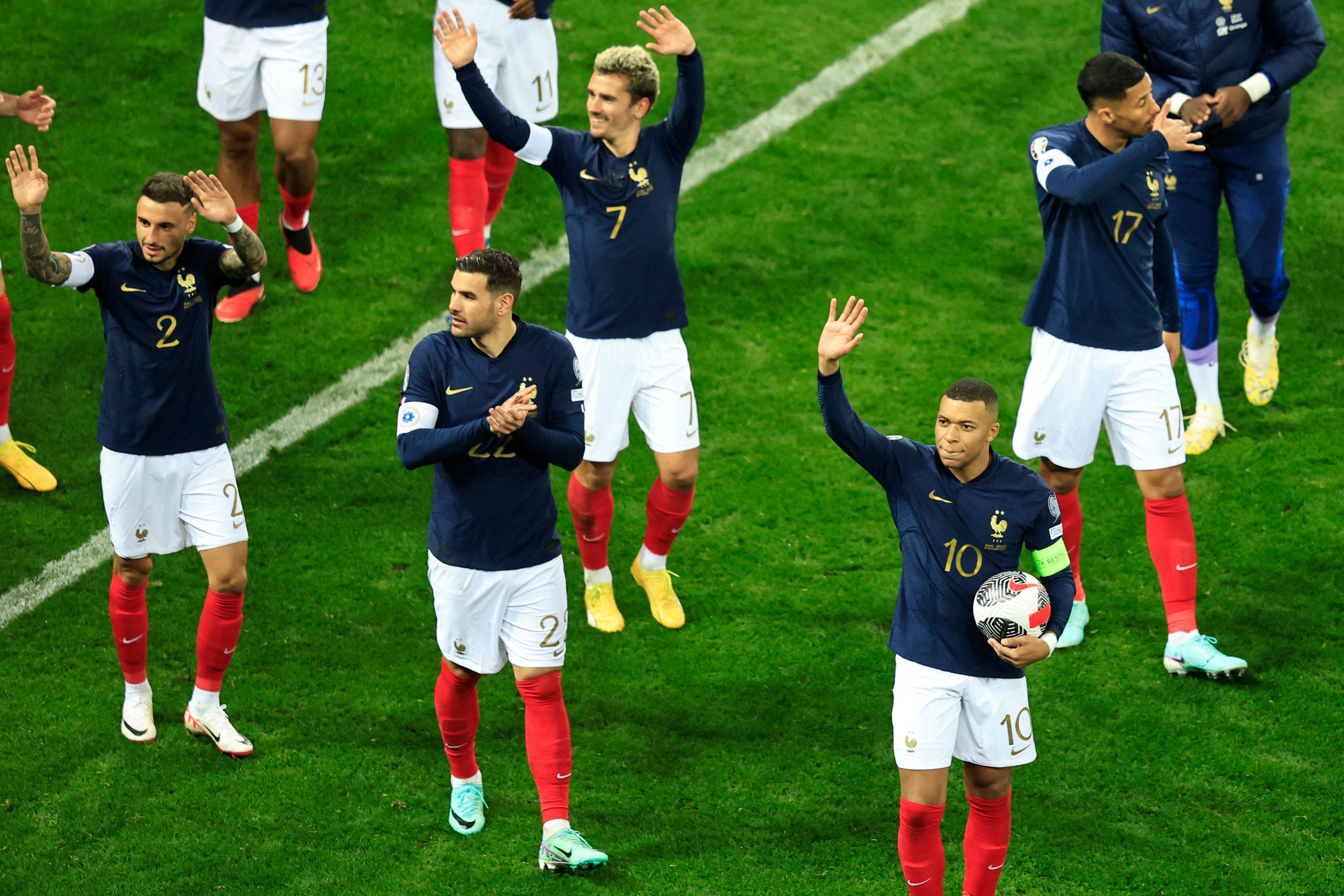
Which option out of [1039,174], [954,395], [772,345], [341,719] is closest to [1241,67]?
[1039,174]

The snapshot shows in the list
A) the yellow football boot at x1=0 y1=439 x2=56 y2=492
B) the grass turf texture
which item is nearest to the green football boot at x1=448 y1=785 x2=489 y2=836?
the grass turf texture

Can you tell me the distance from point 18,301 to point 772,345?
169 inches

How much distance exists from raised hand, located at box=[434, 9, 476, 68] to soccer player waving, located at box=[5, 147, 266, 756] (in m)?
1.12

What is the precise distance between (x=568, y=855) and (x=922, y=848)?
1.23 m

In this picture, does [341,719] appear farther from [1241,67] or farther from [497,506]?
[1241,67]

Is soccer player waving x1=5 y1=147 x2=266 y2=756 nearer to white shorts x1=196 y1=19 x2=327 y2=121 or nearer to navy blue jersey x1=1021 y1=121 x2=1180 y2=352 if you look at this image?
white shorts x1=196 y1=19 x2=327 y2=121

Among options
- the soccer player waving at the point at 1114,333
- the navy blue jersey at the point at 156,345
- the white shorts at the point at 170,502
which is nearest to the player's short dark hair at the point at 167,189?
the navy blue jersey at the point at 156,345

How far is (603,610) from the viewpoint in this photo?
257 inches

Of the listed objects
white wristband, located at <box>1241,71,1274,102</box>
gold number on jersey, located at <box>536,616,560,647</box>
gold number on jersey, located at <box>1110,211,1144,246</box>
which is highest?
white wristband, located at <box>1241,71,1274,102</box>

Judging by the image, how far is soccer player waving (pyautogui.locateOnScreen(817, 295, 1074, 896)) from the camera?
14.7 ft

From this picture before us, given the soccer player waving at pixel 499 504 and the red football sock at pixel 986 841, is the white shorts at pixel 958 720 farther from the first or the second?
the soccer player waving at pixel 499 504

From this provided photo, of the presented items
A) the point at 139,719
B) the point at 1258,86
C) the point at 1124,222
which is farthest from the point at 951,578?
the point at 1258,86

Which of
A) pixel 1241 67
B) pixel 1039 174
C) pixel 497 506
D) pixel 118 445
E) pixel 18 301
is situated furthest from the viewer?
pixel 18 301

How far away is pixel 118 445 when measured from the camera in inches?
213
